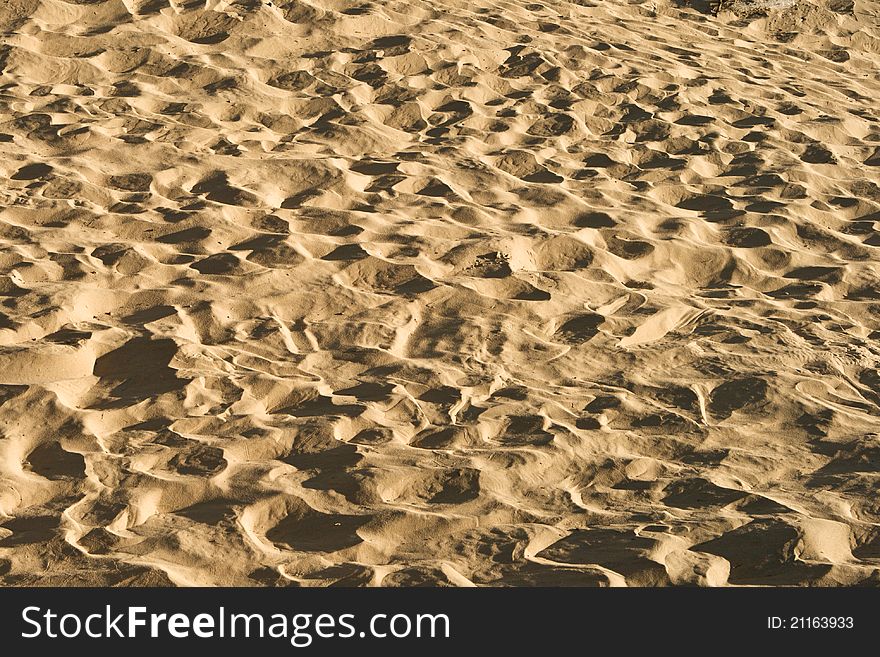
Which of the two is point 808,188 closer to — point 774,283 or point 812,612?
point 774,283

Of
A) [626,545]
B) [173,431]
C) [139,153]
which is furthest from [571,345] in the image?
[139,153]

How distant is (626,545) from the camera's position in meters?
3.27

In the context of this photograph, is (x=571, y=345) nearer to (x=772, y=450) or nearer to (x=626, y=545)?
(x=772, y=450)

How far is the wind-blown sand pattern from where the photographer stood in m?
3.33

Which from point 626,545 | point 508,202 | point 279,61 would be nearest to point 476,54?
point 279,61

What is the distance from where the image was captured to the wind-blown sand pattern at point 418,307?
3.33 metres

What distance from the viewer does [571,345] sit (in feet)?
14.4

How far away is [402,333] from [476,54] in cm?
366

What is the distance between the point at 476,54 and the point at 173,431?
15.0 feet

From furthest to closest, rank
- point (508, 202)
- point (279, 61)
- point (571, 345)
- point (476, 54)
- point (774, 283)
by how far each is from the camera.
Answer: point (476, 54), point (279, 61), point (508, 202), point (774, 283), point (571, 345)

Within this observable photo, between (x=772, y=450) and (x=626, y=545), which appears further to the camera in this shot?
(x=772, y=450)

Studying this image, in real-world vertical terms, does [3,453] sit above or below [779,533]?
below

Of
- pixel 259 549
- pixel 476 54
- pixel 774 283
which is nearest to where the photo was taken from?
pixel 259 549

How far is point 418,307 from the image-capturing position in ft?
15.1
